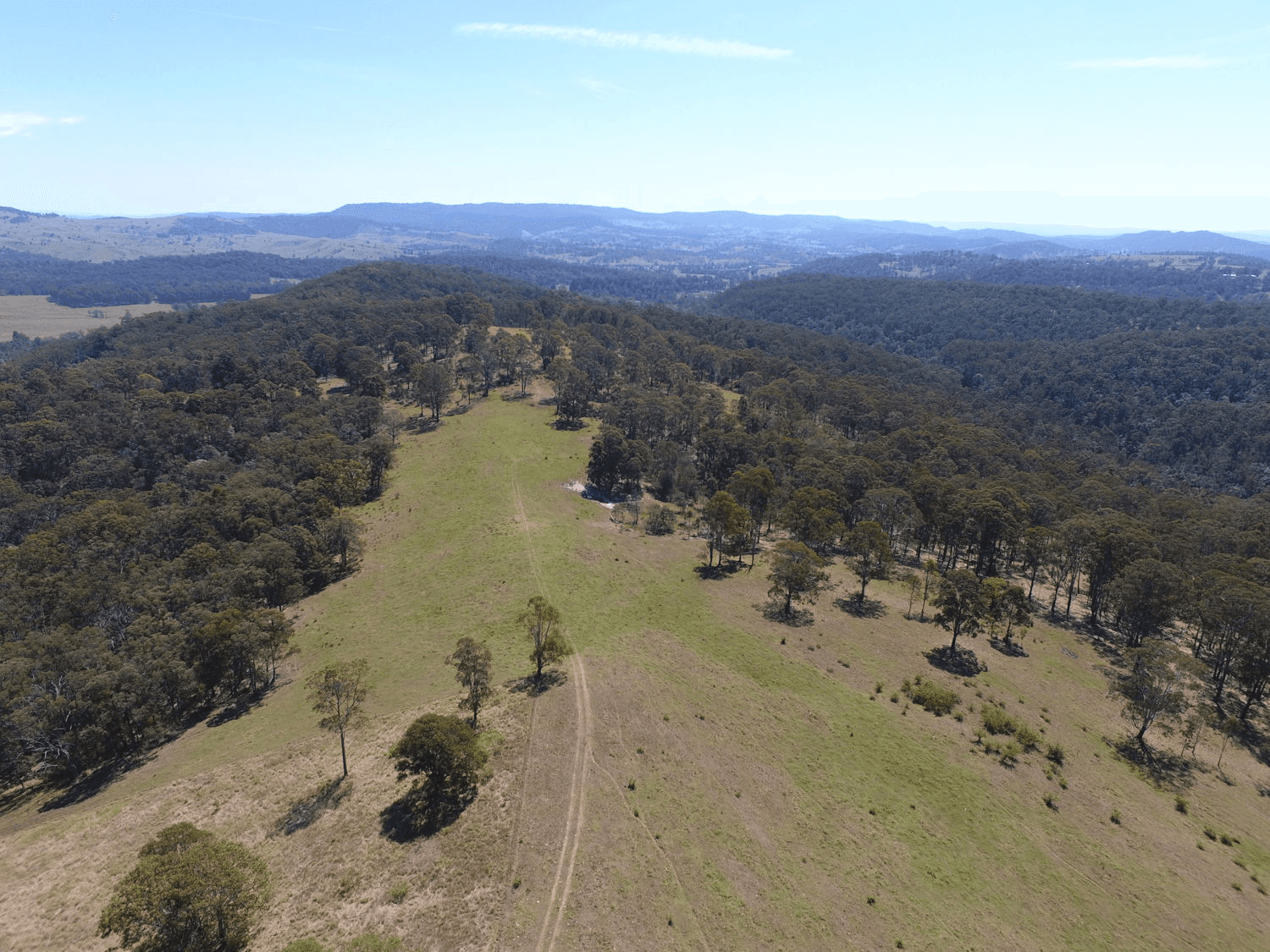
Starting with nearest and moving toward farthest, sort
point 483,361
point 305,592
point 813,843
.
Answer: point 813,843 → point 305,592 → point 483,361

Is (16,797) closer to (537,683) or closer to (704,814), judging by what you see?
(537,683)

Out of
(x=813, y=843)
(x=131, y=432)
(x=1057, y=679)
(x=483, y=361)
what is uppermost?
(x=483, y=361)

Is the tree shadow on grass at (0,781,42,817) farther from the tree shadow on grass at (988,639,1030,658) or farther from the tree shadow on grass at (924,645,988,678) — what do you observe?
the tree shadow on grass at (988,639,1030,658)

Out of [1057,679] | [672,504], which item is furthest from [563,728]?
[672,504]

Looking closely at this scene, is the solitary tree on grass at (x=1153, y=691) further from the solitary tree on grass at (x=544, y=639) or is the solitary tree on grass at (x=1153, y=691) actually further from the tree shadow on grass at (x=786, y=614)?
the solitary tree on grass at (x=544, y=639)

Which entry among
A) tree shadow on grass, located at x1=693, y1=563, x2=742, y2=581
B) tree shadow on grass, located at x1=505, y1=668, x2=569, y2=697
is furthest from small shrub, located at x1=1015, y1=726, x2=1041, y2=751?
tree shadow on grass, located at x1=505, y1=668, x2=569, y2=697

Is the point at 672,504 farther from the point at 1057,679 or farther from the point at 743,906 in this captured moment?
the point at 743,906

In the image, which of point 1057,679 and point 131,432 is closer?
point 1057,679
